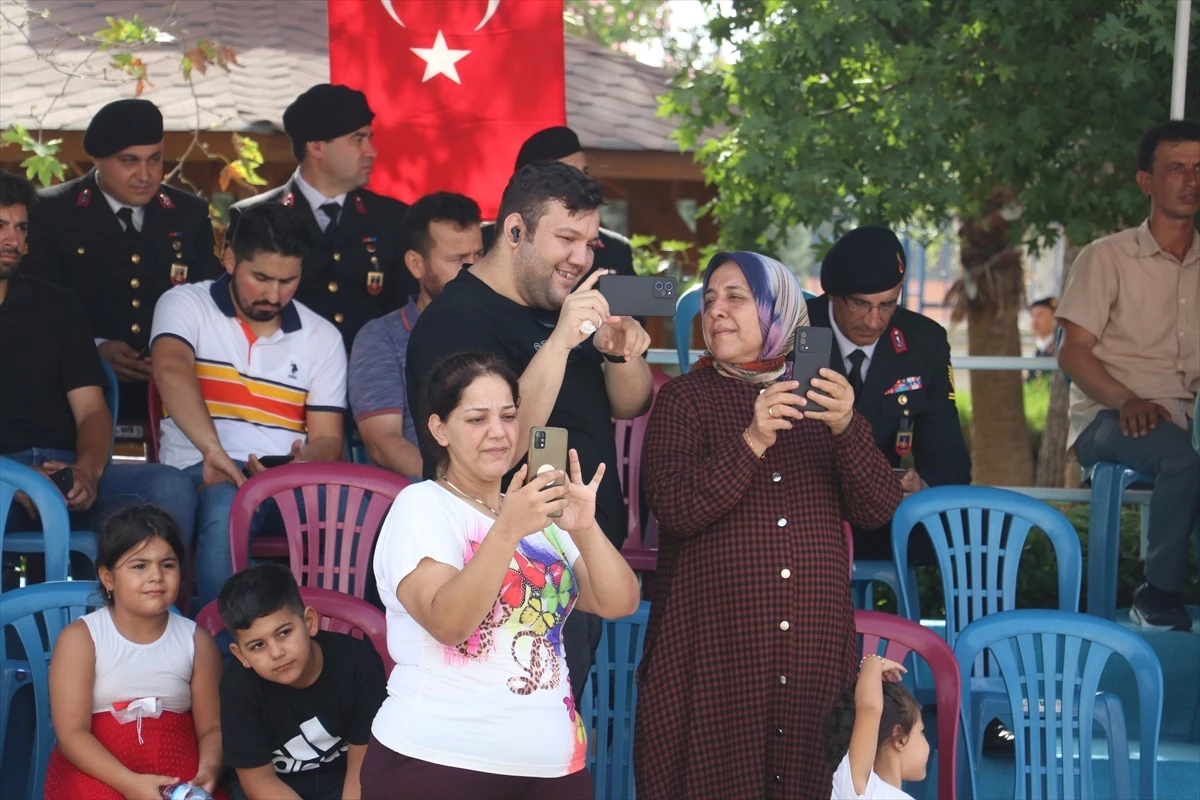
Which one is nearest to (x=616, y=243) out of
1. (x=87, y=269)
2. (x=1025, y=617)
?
(x=87, y=269)

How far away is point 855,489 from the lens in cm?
340

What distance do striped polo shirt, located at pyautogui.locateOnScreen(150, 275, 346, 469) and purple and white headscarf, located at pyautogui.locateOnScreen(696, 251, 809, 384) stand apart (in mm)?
1801

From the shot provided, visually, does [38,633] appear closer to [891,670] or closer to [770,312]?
[770,312]

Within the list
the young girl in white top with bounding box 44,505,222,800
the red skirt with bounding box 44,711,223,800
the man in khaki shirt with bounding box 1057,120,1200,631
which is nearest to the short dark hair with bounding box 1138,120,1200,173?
the man in khaki shirt with bounding box 1057,120,1200,631

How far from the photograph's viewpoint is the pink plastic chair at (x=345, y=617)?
3.92 meters

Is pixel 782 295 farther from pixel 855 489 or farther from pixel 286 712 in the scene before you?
pixel 286 712

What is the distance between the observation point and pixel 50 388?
16.1 ft

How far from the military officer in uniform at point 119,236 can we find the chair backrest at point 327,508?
4.44ft

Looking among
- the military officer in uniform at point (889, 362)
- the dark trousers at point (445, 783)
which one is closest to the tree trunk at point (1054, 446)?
the military officer in uniform at point (889, 362)

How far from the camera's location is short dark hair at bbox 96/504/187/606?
3.93 metres

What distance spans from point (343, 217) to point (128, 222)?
0.79m

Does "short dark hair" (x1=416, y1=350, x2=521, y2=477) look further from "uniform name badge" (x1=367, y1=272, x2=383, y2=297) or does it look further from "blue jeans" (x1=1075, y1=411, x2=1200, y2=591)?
"blue jeans" (x1=1075, y1=411, x2=1200, y2=591)

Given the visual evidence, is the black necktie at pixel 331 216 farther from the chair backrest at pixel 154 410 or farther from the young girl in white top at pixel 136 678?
the young girl in white top at pixel 136 678

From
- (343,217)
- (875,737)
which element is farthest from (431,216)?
(875,737)
